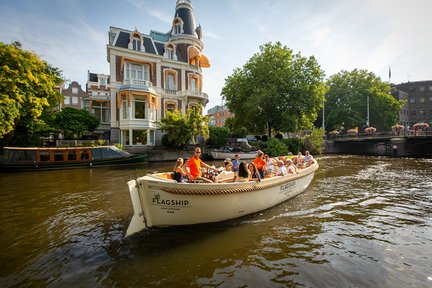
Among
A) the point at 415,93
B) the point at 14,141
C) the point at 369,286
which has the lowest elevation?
the point at 369,286

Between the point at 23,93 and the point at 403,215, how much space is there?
24.9 meters

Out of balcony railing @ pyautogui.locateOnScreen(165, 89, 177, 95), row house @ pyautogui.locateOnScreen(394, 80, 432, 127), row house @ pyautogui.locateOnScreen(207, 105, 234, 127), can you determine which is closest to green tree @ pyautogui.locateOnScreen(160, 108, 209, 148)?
balcony railing @ pyautogui.locateOnScreen(165, 89, 177, 95)

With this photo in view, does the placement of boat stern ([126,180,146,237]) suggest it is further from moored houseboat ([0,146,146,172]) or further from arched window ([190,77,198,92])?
arched window ([190,77,198,92])

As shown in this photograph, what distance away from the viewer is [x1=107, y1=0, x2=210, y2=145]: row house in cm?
2658

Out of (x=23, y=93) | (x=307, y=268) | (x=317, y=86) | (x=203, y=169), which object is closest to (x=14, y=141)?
(x=23, y=93)

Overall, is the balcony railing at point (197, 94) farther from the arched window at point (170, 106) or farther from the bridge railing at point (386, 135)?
the bridge railing at point (386, 135)

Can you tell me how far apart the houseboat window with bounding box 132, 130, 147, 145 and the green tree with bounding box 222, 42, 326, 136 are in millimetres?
13576

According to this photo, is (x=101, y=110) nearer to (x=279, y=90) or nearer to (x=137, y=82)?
(x=137, y=82)

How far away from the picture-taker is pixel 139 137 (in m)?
27.5

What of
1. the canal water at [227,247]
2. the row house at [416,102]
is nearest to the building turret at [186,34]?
the canal water at [227,247]

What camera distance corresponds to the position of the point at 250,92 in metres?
32.4

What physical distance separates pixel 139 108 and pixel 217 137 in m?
10.3

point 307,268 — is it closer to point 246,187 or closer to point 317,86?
point 246,187

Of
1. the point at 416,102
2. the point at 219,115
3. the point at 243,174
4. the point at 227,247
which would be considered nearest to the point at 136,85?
the point at 243,174
